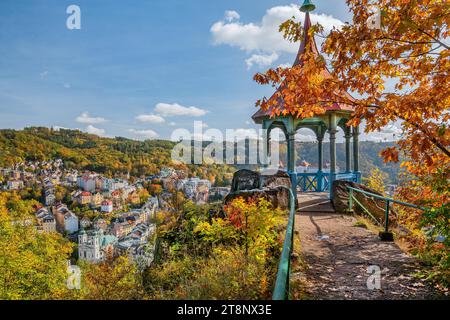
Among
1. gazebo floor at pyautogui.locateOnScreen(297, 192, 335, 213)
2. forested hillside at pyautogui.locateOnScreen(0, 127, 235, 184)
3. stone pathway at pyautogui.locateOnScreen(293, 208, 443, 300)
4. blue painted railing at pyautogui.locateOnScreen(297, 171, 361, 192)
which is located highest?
forested hillside at pyautogui.locateOnScreen(0, 127, 235, 184)

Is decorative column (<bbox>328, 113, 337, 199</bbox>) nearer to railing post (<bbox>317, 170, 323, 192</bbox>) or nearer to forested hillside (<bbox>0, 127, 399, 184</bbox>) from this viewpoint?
railing post (<bbox>317, 170, 323, 192</bbox>)

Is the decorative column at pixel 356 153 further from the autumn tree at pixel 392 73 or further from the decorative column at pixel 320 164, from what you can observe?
the autumn tree at pixel 392 73

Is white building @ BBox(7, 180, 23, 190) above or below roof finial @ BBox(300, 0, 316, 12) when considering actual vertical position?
below

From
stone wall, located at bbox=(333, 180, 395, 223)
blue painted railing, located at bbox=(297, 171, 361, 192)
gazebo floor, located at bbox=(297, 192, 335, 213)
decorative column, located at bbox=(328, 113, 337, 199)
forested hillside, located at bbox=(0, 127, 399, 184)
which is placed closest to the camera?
stone wall, located at bbox=(333, 180, 395, 223)

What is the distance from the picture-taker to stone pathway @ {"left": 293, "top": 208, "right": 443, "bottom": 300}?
321 centimetres

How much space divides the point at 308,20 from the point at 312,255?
9.35m

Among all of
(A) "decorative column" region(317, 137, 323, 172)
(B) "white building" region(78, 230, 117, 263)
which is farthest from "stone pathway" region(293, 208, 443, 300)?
(B) "white building" region(78, 230, 117, 263)

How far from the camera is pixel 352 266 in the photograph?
4078mm

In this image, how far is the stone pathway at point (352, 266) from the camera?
3.21 m

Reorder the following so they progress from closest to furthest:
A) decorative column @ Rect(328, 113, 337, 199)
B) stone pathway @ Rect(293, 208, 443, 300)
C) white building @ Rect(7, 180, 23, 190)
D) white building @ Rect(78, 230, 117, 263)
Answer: stone pathway @ Rect(293, 208, 443, 300), decorative column @ Rect(328, 113, 337, 199), white building @ Rect(78, 230, 117, 263), white building @ Rect(7, 180, 23, 190)

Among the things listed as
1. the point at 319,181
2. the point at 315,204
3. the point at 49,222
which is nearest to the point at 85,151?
the point at 49,222

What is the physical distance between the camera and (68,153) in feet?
200

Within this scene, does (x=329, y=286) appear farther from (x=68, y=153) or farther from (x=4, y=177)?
(x=68, y=153)

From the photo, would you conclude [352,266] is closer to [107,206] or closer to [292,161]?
[292,161]
